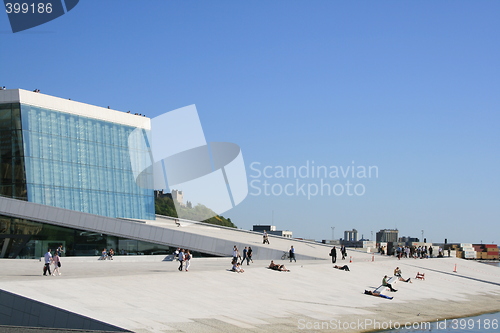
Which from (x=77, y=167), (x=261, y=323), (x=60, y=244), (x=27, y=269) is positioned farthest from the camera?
(x=77, y=167)

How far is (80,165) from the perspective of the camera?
48.9 metres

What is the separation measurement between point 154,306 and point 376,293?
1303 centimetres

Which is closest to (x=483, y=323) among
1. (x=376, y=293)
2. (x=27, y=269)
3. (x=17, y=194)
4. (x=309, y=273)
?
(x=376, y=293)

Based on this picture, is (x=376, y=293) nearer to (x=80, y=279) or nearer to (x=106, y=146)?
(x=80, y=279)

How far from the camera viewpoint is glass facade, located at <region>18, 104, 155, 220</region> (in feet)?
149

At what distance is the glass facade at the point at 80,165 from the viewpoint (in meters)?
45.3

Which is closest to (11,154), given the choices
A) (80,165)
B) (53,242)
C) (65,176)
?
(65,176)

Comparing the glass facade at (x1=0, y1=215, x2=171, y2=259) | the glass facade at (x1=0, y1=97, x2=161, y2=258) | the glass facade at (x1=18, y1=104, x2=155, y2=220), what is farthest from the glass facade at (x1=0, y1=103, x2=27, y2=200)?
the glass facade at (x1=0, y1=215, x2=171, y2=259)

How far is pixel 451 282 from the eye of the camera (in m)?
43.1

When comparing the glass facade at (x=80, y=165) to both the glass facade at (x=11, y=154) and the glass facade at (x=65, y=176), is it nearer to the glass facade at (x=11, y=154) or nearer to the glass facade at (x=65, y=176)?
the glass facade at (x=65, y=176)

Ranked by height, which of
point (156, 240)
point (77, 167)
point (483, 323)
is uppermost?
point (77, 167)

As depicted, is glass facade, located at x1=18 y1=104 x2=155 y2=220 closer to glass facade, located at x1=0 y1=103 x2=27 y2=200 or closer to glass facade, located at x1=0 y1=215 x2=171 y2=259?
glass facade, located at x1=0 y1=103 x2=27 y2=200

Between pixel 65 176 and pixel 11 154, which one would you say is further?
pixel 65 176

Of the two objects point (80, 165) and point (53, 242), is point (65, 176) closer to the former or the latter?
point (80, 165)
